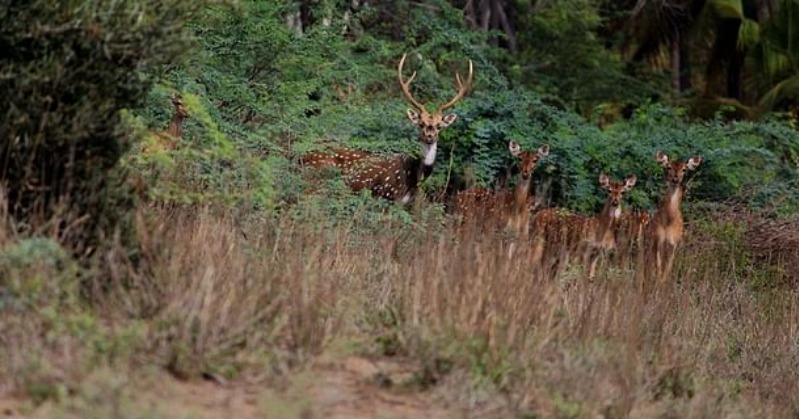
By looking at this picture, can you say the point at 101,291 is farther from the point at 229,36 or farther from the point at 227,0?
the point at 229,36

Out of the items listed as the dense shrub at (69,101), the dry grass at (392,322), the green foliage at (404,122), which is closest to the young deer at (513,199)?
the green foliage at (404,122)

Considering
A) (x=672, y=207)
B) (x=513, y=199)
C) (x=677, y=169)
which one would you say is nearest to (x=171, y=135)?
(x=513, y=199)

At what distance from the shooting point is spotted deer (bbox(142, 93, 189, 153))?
9492 mm

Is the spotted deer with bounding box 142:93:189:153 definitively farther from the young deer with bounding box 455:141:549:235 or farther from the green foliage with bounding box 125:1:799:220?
the young deer with bounding box 455:141:549:235

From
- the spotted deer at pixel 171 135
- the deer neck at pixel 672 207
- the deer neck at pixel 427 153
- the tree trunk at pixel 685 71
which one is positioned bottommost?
the deer neck at pixel 672 207

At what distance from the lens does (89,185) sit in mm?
8172

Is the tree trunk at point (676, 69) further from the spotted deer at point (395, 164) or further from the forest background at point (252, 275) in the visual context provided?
the forest background at point (252, 275)

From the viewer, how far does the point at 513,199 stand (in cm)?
1496

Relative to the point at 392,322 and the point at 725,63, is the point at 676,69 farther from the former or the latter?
the point at 392,322

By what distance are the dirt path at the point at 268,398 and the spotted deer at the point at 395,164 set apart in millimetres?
7166

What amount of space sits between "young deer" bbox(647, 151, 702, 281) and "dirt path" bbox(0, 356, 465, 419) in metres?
5.95

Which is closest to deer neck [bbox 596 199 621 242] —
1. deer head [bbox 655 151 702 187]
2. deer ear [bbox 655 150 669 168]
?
deer head [bbox 655 151 702 187]

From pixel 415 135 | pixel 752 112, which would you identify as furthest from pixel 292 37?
pixel 752 112

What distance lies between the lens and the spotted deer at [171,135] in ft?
31.1
